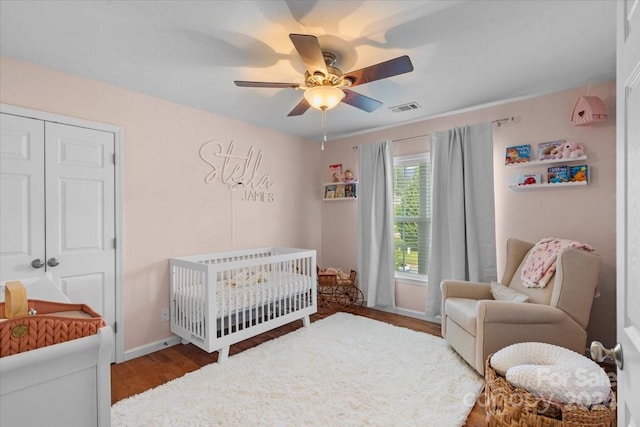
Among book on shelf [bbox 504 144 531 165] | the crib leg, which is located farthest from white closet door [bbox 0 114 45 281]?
book on shelf [bbox 504 144 531 165]

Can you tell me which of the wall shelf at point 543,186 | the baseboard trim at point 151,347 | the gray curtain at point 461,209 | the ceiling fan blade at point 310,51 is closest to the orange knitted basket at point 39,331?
the ceiling fan blade at point 310,51

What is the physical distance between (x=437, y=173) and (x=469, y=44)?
5.20 feet

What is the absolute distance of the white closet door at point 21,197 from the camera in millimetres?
2125

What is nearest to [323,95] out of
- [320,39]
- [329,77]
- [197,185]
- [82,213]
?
[329,77]

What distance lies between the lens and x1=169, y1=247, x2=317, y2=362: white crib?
255 centimetres

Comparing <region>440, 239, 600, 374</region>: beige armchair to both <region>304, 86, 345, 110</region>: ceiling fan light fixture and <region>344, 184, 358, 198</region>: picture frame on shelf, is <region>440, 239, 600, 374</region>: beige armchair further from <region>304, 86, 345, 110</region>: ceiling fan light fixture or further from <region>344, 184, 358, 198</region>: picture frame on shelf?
<region>344, 184, 358, 198</region>: picture frame on shelf

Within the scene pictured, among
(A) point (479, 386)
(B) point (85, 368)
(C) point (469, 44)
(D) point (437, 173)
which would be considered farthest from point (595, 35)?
(B) point (85, 368)

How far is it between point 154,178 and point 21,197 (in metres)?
0.91

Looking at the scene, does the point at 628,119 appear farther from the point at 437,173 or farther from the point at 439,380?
the point at 437,173

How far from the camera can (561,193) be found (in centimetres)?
277

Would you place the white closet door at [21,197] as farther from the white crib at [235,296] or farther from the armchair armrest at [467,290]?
the armchair armrest at [467,290]

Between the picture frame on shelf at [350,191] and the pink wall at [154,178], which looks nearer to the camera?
the pink wall at [154,178]

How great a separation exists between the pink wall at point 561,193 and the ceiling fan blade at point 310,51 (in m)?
2.10

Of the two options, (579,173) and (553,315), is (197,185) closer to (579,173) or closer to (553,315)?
(553,315)
